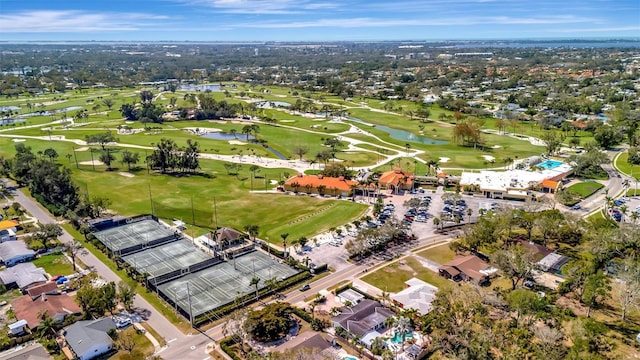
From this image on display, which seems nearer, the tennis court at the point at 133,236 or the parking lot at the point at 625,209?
the tennis court at the point at 133,236

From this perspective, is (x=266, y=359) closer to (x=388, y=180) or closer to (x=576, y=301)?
(x=576, y=301)

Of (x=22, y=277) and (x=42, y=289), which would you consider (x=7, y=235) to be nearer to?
(x=22, y=277)

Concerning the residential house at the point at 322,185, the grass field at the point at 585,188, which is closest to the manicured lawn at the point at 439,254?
the residential house at the point at 322,185

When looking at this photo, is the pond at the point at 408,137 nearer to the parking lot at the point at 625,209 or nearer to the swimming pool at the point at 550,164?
the swimming pool at the point at 550,164

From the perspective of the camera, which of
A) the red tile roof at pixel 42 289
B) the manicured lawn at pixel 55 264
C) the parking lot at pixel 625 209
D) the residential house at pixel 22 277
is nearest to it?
the red tile roof at pixel 42 289

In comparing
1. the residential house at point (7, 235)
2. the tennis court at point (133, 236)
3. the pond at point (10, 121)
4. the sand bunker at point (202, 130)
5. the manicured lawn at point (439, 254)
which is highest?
the pond at point (10, 121)

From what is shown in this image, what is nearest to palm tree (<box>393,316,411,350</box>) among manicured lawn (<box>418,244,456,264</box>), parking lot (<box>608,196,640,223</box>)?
manicured lawn (<box>418,244,456,264</box>)

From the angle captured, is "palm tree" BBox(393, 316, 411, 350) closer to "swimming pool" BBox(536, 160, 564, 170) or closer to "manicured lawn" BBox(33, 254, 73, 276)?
"manicured lawn" BBox(33, 254, 73, 276)

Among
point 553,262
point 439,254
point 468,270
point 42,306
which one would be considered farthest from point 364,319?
point 42,306
